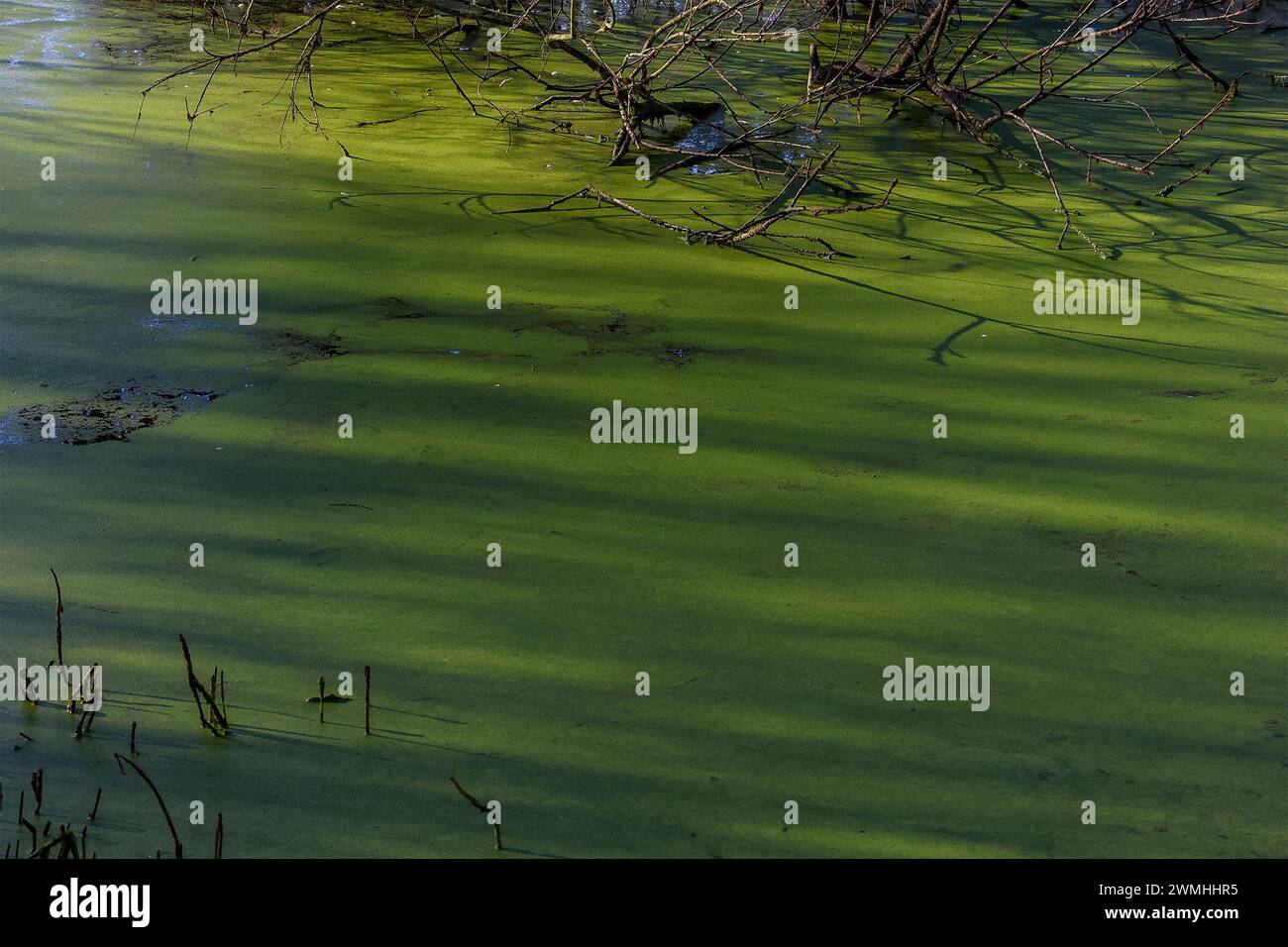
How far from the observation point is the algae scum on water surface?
6.70ft

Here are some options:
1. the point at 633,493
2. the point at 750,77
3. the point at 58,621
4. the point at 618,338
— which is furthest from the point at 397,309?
the point at 750,77

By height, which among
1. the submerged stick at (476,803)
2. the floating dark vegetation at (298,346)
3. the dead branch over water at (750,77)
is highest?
the dead branch over water at (750,77)

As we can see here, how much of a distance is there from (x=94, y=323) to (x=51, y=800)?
1768 millimetres

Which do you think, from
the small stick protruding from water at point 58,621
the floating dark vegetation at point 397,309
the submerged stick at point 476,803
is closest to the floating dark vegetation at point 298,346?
the floating dark vegetation at point 397,309

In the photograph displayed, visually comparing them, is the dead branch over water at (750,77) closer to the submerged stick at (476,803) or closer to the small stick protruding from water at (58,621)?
the small stick protruding from water at (58,621)

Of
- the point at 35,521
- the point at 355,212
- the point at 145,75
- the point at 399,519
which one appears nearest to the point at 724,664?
the point at 399,519

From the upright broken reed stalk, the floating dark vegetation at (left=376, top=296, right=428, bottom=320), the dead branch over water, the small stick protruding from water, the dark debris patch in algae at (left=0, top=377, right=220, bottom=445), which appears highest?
the dead branch over water

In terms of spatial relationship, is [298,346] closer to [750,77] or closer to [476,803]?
[476,803]

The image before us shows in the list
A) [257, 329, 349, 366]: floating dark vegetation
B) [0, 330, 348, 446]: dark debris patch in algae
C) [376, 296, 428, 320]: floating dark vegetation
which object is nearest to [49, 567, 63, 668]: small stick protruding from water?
[0, 330, 348, 446]: dark debris patch in algae

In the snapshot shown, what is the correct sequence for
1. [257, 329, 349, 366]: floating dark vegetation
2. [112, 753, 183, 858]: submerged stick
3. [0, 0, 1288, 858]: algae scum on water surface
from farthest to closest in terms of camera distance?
[257, 329, 349, 366]: floating dark vegetation, [0, 0, 1288, 858]: algae scum on water surface, [112, 753, 183, 858]: submerged stick

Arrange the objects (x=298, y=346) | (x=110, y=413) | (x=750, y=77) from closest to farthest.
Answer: (x=110, y=413), (x=298, y=346), (x=750, y=77)

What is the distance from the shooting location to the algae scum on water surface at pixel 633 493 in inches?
80.4

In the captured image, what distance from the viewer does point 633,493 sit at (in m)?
2.80

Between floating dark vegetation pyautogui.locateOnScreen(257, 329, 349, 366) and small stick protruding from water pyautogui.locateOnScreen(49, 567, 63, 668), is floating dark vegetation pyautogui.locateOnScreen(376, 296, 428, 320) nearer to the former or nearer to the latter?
floating dark vegetation pyautogui.locateOnScreen(257, 329, 349, 366)
